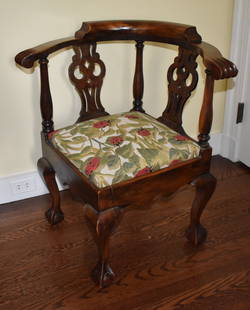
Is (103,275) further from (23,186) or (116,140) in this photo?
(23,186)

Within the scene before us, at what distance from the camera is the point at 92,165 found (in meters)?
1.27

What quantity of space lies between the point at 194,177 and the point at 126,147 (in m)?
0.28

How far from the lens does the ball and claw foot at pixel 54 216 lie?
1688 mm

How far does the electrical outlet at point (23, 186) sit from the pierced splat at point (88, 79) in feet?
1.44

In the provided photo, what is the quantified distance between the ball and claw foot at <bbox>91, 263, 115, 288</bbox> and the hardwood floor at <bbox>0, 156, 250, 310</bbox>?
2cm

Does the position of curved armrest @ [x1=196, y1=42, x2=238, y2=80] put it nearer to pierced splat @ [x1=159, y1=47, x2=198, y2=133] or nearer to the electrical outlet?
pierced splat @ [x1=159, y1=47, x2=198, y2=133]

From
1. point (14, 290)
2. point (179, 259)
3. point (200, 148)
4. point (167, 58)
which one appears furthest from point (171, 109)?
point (14, 290)

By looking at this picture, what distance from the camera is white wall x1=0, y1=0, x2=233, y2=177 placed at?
156 cm

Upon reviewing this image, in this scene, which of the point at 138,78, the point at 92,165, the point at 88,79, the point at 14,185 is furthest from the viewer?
the point at 14,185

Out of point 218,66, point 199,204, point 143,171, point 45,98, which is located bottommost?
point 199,204

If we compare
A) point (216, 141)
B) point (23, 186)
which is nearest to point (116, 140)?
→ point (23, 186)

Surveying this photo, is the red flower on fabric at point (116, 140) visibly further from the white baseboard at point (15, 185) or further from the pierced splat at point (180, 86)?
the white baseboard at point (15, 185)

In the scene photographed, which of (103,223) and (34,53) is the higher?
(34,53)

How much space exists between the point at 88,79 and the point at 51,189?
470 millimetres
